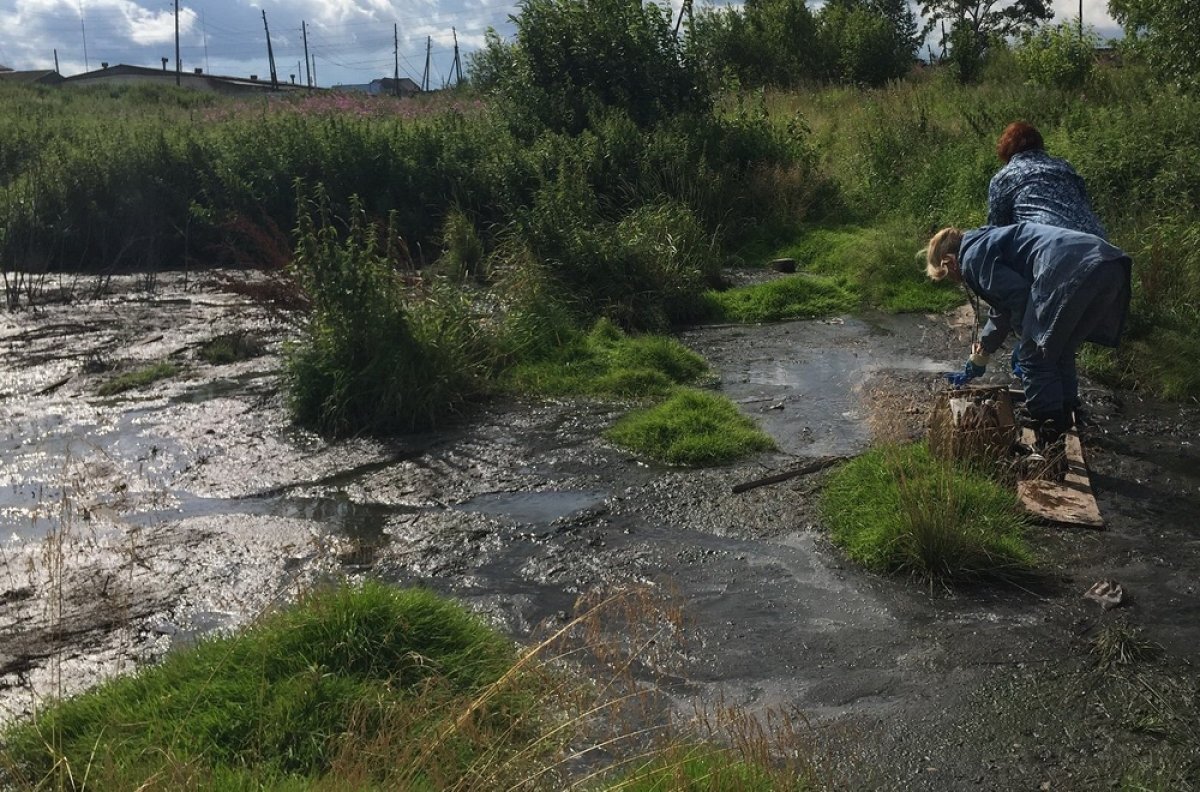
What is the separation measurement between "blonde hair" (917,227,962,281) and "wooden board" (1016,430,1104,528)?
4.86ft

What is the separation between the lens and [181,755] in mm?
3793

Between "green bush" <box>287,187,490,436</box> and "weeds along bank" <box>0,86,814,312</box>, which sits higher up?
"weeds along bank" <box>0,86,814,312</box>

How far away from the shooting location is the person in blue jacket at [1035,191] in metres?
7.37

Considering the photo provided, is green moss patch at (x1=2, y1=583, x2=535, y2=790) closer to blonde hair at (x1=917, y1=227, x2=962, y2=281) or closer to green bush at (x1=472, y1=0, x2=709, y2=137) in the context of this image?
blonde hair at (x1=917, y1=227, x2=962, y2=281)

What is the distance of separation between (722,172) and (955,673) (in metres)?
13.2

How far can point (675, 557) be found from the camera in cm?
627

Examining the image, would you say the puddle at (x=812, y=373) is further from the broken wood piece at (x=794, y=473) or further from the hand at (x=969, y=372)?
the hand at (x=969, y=372)

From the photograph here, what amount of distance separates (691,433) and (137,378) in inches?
226

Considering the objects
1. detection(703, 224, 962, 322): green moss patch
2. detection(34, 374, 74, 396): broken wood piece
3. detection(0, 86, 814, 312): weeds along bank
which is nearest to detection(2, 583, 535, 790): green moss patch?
detection(34, 374, 74, 396): broken wood piece

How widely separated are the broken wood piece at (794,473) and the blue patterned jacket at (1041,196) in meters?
2.09

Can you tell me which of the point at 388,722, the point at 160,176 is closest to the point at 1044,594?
the point at 388,722

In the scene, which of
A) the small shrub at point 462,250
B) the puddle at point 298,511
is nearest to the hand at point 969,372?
the puddle at point 298,511

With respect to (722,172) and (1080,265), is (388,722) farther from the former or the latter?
(722,172)

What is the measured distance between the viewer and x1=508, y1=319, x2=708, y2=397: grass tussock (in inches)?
390
